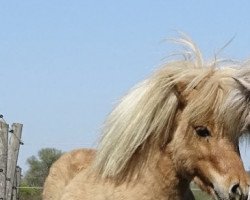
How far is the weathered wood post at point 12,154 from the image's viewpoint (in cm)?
997

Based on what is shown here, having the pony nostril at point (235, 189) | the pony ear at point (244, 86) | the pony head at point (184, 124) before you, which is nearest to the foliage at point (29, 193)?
the pony head at point (184, 124)

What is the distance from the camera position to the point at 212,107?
20.3 ft

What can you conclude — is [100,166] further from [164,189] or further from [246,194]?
[246,194]

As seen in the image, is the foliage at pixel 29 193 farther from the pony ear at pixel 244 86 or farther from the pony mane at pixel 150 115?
the pony ear at pixel 244 86

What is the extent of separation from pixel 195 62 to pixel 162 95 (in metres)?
0.47

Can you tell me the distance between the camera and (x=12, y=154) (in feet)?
32.8

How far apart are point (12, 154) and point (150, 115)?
3.97 meters

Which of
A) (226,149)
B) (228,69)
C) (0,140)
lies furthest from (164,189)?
(0,140)

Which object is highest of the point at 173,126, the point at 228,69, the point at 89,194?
the point at 228,69

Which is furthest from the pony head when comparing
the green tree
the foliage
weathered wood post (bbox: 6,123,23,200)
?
the green tree

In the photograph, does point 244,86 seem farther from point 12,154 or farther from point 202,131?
point 12,154

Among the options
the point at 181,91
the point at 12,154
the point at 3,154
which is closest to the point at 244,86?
the point at 181,91

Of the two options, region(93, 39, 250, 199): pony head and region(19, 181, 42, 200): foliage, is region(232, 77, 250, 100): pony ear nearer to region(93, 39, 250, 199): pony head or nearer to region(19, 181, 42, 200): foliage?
region(93, 39, 250, 199): pony head

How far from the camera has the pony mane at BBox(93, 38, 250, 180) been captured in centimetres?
638
